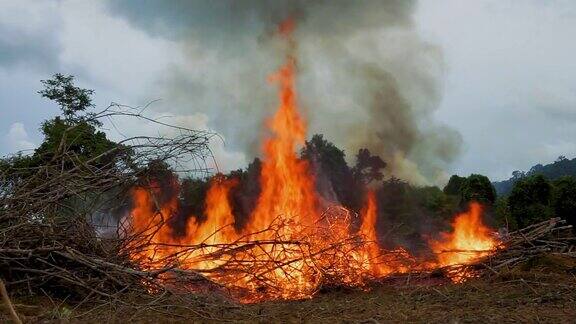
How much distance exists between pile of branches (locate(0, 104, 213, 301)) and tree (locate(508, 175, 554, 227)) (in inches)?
635

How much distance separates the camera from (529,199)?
19438 mm

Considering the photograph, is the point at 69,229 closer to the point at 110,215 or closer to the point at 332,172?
the point at 110,215

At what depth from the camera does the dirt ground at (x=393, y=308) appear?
4.89 m

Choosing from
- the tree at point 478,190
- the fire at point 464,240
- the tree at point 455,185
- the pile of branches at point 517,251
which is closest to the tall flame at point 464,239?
the fire at point 464,240

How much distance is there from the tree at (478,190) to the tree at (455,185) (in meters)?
0.66

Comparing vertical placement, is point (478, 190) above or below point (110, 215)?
above

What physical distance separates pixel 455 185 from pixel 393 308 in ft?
69.2

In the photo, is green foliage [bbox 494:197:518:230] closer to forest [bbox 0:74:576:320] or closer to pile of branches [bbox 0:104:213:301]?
forest [bbox 0:74:576:320]

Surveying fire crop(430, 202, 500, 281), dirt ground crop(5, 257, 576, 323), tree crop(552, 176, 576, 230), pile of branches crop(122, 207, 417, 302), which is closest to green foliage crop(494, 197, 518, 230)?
tree crop(552, 176, 576, 230)

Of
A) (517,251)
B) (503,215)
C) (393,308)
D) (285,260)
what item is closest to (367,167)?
(503,215)

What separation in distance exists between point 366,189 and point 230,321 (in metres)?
9.43

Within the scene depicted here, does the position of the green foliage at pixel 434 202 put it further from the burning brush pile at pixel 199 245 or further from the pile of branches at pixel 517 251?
the pile of branches at pixel 517 251

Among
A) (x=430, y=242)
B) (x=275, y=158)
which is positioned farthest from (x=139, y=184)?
(x=430, y=242)

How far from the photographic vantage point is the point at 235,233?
389 inches
